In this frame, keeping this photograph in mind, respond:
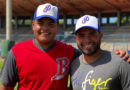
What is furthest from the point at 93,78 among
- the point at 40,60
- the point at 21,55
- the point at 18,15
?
the point at 18,15

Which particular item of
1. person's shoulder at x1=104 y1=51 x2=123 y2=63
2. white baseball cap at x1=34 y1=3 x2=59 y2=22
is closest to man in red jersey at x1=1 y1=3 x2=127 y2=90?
white baseball cap at x1=34 y1=3 x2=59 y2=22

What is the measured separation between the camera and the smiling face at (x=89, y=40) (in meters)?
2.24

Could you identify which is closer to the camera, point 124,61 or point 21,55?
point 124,61

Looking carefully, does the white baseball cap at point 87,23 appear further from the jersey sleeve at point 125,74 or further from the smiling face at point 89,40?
the jersey sleeve at point 125,74

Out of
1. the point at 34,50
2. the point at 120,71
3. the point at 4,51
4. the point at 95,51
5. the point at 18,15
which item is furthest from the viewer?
the point at 18,15

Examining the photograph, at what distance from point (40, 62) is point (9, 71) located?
403mm

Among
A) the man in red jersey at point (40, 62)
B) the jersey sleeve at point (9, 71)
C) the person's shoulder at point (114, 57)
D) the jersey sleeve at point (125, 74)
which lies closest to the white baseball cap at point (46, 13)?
the man in red jersey at point (40, 62)

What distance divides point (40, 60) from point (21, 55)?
246 mm

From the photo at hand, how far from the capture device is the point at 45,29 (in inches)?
93.0

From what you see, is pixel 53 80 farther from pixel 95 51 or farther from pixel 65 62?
pixel 95 51

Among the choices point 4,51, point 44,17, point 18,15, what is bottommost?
point 4,51

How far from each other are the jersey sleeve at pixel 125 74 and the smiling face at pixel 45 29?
945mm

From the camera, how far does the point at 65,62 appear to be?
2.49 meters

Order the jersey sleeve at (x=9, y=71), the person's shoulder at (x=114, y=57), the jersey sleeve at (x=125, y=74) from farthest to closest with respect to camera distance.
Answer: the jersey sleeve at (x=9, y=71) → the person's shoulder at (x=114, y=57) → the jersey sleeve at (x=125, y=74)
